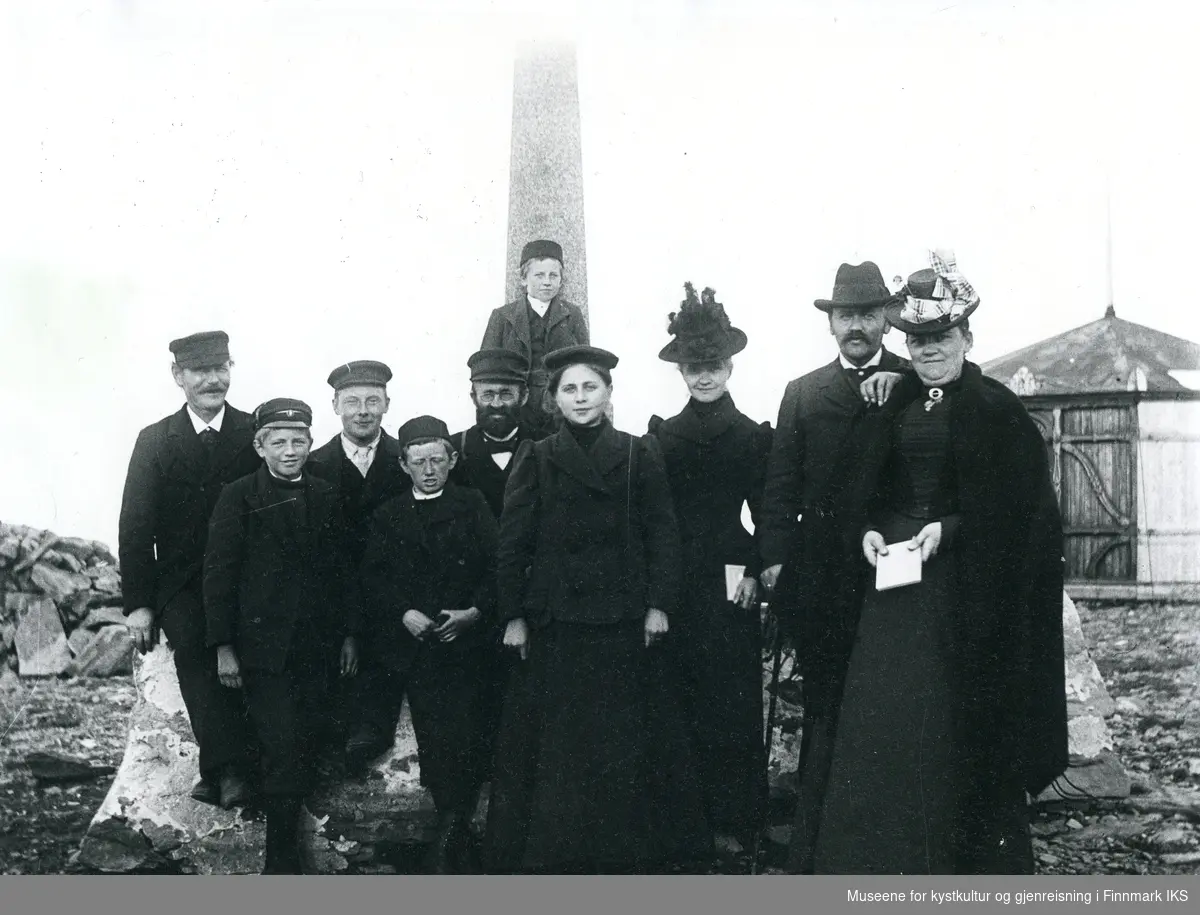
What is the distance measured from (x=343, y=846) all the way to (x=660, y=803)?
134 cm

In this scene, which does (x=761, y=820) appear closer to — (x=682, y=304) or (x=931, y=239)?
(x=682, y=304)

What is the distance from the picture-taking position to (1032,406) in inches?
329

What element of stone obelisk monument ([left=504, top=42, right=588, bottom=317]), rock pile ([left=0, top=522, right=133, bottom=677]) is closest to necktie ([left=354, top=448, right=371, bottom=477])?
stone obelisk monument ([left=504, top=42, right=588, bottom=317])

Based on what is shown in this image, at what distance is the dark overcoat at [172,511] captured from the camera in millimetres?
4559

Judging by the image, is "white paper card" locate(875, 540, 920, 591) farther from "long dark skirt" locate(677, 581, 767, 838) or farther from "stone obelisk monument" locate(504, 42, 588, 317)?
"stone obelisk monument" locate(504, 42, 588, 317)

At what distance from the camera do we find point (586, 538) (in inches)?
166

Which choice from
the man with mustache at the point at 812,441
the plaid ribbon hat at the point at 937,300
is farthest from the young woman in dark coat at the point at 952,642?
the man with mustache at the point at 812,441

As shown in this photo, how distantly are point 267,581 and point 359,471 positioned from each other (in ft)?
1.99

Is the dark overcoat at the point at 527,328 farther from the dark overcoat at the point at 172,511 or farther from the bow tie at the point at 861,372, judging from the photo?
the bow tie at the point at 861,372

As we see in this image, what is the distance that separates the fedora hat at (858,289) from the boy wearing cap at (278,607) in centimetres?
209

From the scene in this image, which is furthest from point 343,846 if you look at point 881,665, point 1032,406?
point 1032,406

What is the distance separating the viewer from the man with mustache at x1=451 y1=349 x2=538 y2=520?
185 inches

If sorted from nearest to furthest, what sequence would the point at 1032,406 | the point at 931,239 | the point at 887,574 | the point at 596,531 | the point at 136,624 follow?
the point at 887,574, the point at 596,531, the point at 136,624, the point at 931,239, the point at 1032,406

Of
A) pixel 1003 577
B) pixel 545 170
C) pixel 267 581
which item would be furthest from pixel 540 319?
pixel 1003 577
